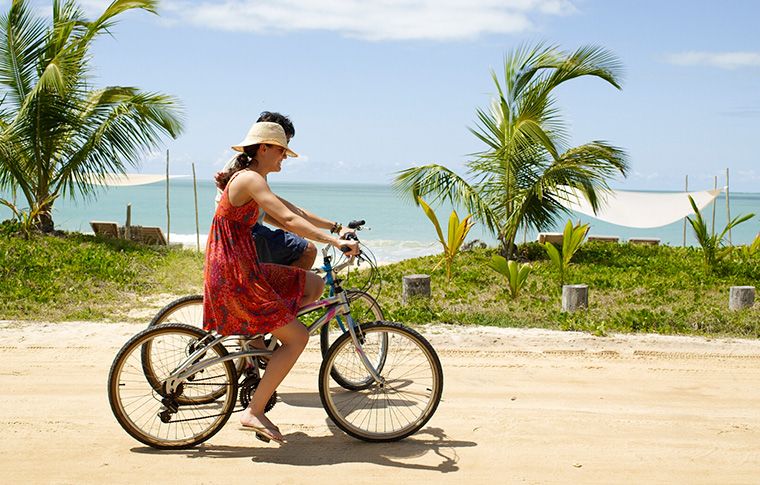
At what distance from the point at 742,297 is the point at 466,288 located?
119 inches

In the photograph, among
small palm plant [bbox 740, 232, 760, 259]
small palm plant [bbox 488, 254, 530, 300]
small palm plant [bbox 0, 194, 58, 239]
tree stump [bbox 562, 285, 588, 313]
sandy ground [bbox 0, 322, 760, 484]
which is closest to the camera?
sandy ground [bbox 0, 322, 760, 484]

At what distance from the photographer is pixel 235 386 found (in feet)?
10.8

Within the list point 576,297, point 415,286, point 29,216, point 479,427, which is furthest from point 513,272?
point 29,216

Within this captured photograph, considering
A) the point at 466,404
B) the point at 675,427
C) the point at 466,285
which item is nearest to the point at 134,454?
the point at 466,404

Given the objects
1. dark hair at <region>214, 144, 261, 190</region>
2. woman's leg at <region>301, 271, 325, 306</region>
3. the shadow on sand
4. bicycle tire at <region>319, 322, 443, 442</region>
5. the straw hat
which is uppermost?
the straw hat

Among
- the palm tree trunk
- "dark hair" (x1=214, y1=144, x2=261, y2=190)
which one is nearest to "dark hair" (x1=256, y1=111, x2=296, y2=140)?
"dark hair" (x1=214, y1=144, x2=261, y2=190)

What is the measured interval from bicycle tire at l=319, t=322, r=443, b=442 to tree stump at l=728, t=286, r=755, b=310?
13.1 feet

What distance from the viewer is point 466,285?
8406 mm

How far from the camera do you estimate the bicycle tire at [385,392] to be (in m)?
3.32

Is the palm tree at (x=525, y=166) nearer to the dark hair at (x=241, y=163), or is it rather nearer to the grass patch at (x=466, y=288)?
the grass patch at (x=466, y=288)

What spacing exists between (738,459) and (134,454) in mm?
2980

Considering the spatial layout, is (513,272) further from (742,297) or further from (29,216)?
(29,216)

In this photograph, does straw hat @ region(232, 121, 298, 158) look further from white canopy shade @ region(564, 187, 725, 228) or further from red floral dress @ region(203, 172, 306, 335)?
white canopy shade @ region(564, 187, 725, 228)

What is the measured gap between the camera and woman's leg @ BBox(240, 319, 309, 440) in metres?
3.16
